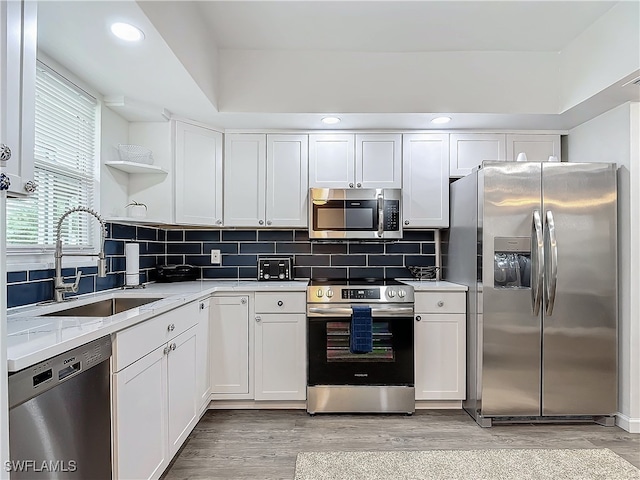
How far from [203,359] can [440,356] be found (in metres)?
1.74

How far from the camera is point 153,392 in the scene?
71.6 inches

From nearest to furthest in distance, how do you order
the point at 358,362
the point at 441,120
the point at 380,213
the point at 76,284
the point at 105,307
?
1. the point at 76,284
2. the point at 105,307
3. the point at 358,362
4. the point at 441,120
5. the point at 380,213

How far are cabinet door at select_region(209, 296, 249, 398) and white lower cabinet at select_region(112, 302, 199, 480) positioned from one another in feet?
1.38

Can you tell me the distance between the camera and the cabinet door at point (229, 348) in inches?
113

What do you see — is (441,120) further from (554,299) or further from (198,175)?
(198,175)

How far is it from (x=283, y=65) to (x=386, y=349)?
2.24 m

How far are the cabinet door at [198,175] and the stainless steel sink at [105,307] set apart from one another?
31.6 inches

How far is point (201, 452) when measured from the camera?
7.57ft

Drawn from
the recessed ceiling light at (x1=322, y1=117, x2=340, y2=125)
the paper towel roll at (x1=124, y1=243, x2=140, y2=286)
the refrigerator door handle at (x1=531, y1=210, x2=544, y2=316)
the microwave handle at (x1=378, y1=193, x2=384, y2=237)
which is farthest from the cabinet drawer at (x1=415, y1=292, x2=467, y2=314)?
the paper towel roll at (x1=124, y1=243, x2=140, y2=286)

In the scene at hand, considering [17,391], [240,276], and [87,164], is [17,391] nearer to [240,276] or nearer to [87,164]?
[87,164]

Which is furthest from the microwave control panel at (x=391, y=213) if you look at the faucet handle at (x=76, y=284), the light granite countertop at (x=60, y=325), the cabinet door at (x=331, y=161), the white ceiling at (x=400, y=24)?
the faucet handle at (x=76, y=284)

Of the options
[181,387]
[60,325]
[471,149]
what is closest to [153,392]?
[181,387]

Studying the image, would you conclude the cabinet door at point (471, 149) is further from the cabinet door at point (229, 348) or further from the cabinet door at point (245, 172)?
the cabinet door at point (229, 348)

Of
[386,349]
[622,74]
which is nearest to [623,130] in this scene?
[622,74]
